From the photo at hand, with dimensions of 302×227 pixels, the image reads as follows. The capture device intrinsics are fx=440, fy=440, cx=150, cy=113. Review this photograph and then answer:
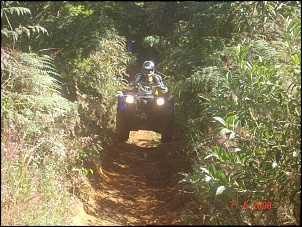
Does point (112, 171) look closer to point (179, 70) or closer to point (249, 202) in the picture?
point (179, 70)

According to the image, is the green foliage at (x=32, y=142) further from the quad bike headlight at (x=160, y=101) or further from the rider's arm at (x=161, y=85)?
the rider's arm at (x=161, y=85)

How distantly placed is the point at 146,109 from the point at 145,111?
2.0 inches

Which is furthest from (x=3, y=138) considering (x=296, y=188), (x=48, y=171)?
(x=296, y=188)

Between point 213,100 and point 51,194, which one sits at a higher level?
point 213,100

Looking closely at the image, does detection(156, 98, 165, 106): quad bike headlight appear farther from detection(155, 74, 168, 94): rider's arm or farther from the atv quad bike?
detection(155, 74, 168, 94): rider's arm

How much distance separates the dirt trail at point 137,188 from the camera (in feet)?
22.5

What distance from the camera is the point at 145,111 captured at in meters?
8.95

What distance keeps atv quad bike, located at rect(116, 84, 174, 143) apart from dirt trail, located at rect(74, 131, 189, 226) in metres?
0.93

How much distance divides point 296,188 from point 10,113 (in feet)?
13.2

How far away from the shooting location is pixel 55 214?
19.2 ft

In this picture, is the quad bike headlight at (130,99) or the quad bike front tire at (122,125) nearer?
the quad bike headlight at (130,99)

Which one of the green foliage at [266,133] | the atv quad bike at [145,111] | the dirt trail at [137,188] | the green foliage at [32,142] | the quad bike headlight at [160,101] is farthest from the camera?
the atv quad bike at [145,111]

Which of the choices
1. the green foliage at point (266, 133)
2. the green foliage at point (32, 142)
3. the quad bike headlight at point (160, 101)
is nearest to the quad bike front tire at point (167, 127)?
the quad bike headlight at point (160, 101)

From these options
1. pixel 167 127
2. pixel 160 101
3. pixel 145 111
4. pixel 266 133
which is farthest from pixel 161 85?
pixel 266 133
